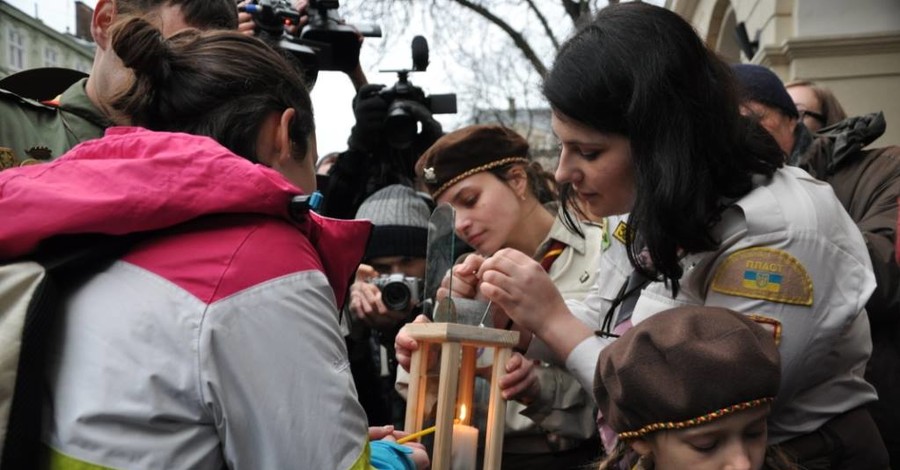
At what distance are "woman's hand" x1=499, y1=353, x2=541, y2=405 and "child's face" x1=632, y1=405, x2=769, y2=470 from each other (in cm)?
50

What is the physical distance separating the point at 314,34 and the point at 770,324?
8.20 feet

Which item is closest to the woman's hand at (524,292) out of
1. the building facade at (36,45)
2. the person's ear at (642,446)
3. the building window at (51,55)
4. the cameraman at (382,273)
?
the person's ear at (642,446)

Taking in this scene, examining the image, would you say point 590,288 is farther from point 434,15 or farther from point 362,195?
point 434,15

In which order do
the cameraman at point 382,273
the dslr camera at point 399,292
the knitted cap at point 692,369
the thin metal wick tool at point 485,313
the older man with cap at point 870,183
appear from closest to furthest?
the knitted cap at point 692,369
the thin metal wick tool at point 485,313
the older man with cap at point 870,183
the dslr camera at point 399,292
the cameraman at point 382,273

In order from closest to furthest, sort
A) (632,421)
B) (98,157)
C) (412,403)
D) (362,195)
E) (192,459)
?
(192,459)
(98,157)
(632,421)
(412,403)
(362,195)

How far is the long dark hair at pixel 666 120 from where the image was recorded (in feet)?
6.59

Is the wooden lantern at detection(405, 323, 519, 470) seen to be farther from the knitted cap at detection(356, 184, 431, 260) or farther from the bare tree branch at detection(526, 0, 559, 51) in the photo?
the bare tree branch at detection(526, 0, 559, 51)

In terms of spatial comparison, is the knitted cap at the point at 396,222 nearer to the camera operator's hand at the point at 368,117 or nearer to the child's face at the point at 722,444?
the camera operator's hand at the point at 368,117

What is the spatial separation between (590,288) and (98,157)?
1.79m

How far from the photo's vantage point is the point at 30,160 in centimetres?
245

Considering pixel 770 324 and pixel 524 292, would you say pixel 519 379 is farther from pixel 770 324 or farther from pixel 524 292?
pixel 770 324

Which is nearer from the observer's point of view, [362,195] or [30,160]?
[30,160]

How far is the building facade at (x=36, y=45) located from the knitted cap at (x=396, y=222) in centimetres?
2186

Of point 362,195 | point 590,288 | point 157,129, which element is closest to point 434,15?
point 362,195
